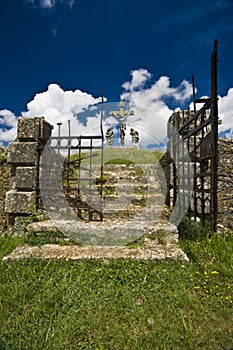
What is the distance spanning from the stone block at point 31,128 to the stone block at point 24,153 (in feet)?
0.43

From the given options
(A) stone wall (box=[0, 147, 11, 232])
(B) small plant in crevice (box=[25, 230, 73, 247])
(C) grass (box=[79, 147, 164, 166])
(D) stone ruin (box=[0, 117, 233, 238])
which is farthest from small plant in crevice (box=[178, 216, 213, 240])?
(C) grass (box=[79, 147, 164, 166])

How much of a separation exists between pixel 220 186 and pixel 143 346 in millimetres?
3722

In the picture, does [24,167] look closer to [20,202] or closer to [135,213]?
[20,202]

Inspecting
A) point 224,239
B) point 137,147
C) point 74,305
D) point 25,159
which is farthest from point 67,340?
point 137,147

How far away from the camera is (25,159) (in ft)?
15.1

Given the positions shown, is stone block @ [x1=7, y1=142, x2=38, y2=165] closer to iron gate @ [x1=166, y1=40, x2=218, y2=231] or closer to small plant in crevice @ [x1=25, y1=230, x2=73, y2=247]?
small plant in crevice @ [x1=25, y1=230, x2=73, y2=247]

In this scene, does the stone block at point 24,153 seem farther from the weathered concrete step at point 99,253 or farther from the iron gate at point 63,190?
the weathered concrete step at point 99,253

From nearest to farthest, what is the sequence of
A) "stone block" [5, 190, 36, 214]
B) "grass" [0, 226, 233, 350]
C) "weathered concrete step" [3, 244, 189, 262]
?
"grass" [0, 226, 233, 350] < "weathered concrete step" [3, 244, 189, 262] < "stone block" [5, 190, 36, 214]

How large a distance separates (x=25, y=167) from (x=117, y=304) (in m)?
3.23

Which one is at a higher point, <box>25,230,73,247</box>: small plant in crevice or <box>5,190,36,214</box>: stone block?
<box>5,190,36,214</box>: stone block

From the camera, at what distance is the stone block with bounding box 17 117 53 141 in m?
4.62

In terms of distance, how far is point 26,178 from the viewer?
4582mm

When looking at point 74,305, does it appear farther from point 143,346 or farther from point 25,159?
point 25,159

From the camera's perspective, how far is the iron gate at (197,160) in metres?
3.83
